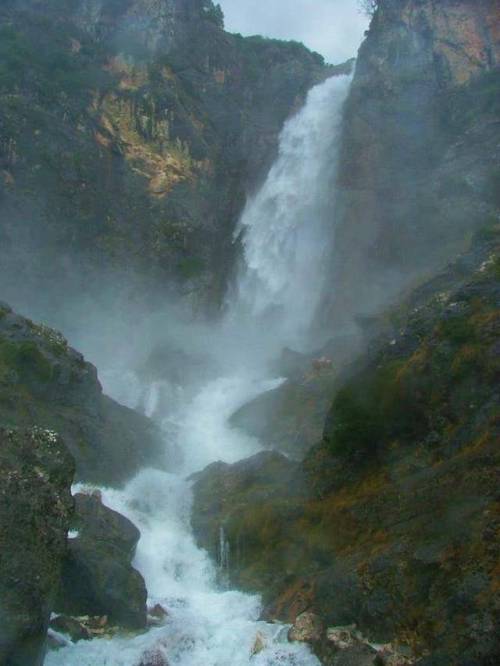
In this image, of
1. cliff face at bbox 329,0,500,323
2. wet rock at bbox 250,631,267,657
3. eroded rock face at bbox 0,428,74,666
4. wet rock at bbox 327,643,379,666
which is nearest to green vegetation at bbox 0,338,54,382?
eroded rock face at bbox 0,428,74,666

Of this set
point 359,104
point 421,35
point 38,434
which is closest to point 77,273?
point 359,104

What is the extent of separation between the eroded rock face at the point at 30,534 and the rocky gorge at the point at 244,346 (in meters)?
0.06

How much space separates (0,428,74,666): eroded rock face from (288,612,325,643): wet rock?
518cm

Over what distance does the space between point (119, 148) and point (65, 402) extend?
25.0 m

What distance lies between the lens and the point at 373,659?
13211 mm

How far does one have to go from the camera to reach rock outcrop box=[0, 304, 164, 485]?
27.4m

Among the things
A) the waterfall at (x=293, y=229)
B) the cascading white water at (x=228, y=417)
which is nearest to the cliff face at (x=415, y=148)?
the waterfall at (x=293, y=229)

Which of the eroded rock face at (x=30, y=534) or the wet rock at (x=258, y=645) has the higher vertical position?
the eroded rock face at (x=30, y=534)

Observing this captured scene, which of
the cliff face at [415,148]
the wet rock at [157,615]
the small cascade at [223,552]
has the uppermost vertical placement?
the cliff face at [415,148]

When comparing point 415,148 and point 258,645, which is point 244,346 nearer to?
point 415,148

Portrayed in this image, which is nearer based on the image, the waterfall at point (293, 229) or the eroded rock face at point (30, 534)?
the eroded rock face at point (30, 534)

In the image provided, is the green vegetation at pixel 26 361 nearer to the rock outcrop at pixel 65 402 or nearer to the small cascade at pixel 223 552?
the rock outcrop at pixel 65 402

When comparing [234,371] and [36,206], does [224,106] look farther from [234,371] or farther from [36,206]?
[234,371]

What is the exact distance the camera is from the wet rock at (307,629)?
1499cm
